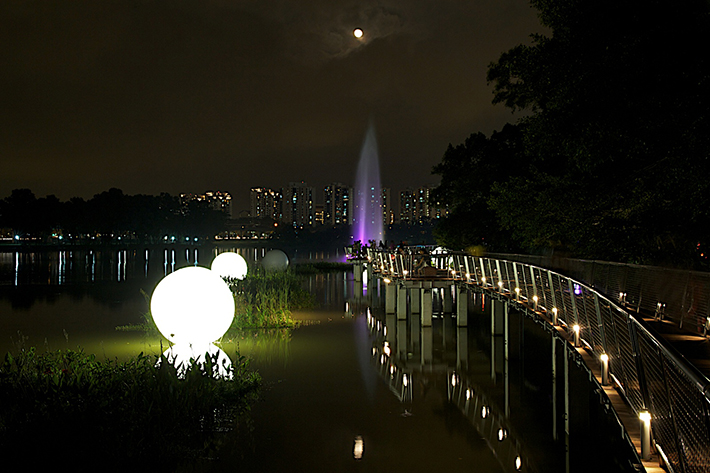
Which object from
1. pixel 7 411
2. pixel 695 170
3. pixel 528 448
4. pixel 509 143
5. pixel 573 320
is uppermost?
pixel 509 143

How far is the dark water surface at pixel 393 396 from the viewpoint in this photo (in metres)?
10.2

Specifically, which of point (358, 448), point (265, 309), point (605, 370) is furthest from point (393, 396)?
point (265, 309)

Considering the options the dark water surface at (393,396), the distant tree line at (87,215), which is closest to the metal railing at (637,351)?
the dark water surface at (393,396)

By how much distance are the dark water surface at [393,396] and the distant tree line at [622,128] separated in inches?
160

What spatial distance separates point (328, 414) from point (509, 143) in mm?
23512

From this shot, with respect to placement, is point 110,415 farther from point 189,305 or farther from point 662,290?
point 662,290

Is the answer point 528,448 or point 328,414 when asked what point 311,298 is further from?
point 528,448

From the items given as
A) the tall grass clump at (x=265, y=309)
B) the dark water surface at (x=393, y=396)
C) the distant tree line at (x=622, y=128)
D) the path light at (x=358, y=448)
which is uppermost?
the distant tree line at (x=622, y=128)

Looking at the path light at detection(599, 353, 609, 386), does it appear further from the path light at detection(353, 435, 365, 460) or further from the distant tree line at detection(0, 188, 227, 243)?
the distant tree line at detection(0, 188, 227, 243)

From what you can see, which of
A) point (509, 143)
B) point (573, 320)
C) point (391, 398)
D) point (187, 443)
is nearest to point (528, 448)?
point (573, 320)

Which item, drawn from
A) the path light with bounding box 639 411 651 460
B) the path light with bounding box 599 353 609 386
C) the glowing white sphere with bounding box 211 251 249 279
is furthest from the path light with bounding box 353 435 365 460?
the glowing white sphere with bounding box 211 251 249 279

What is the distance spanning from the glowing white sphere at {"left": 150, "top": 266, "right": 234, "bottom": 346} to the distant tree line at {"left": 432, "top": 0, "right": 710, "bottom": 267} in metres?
9.92

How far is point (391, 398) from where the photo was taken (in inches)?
548

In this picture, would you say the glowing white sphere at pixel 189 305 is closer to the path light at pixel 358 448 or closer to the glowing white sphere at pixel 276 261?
the path light at pixel 358 448
